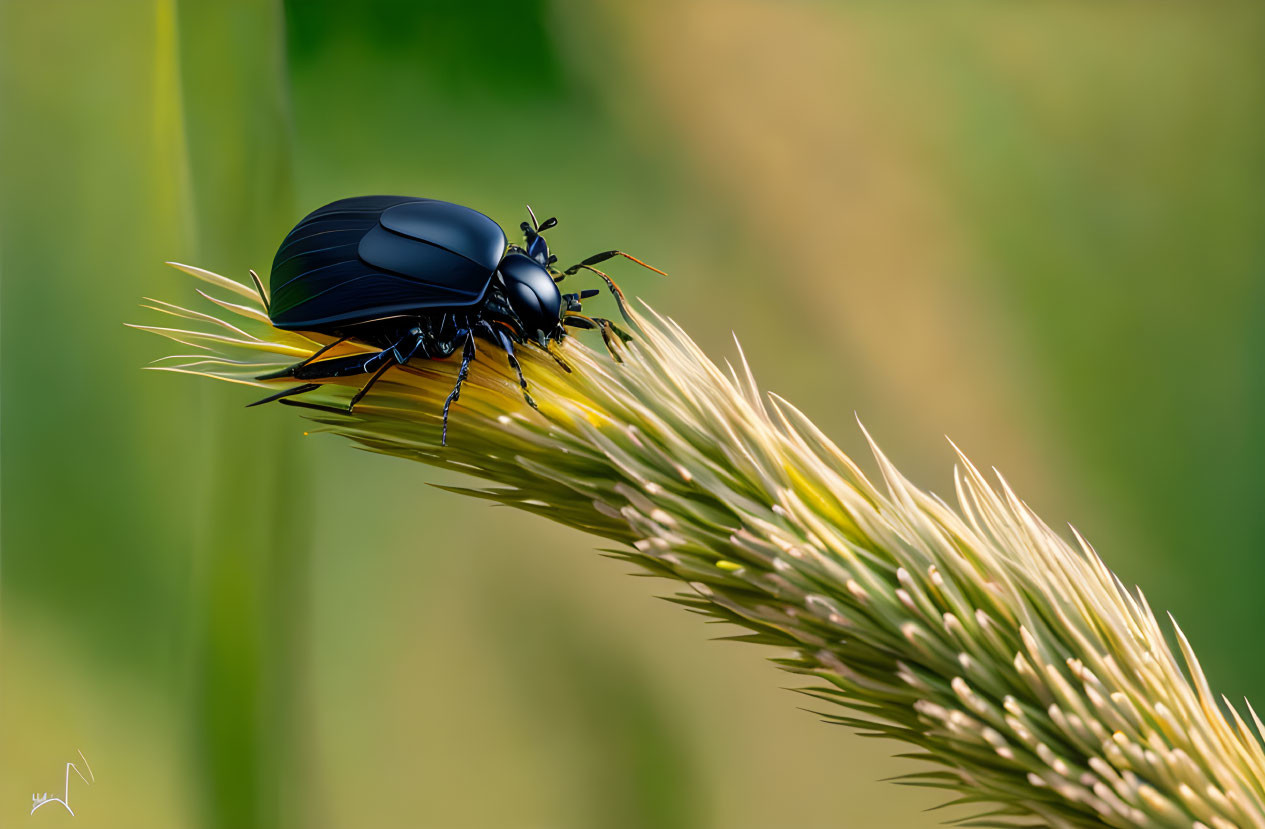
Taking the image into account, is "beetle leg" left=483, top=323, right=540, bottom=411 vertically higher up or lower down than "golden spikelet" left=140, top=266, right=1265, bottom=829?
higher up

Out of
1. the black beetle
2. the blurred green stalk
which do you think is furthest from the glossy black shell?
the blurred green stalk

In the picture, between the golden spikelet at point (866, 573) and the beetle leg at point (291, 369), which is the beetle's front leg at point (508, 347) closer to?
the golden spikelet at point (866, 573)

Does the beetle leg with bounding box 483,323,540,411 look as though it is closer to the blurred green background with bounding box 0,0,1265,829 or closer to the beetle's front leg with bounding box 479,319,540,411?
the beetle's front leg with bounding box 479,319,540,411

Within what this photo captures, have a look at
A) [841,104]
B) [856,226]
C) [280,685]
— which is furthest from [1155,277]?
[280,685]

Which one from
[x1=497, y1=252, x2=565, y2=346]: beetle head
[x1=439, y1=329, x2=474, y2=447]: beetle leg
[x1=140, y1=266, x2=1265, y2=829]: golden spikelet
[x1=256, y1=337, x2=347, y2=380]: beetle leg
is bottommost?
[x1=140, y1=266, x2=1265, y2=829]: golden spikelet

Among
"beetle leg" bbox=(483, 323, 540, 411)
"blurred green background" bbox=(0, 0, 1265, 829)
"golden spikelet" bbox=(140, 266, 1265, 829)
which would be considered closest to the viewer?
"golden spikelet" bbox=(140, 266, 1265, 829)

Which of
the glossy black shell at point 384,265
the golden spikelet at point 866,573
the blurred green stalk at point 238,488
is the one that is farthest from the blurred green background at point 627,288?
the golden spikelet at point 866,573

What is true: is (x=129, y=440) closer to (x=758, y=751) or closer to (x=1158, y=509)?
(x=758, y=751)

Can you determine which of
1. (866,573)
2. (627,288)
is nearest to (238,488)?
(627,288)
